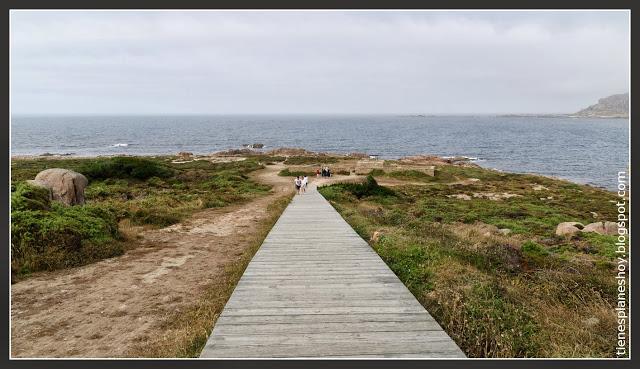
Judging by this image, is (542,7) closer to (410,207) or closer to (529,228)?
(529,228)

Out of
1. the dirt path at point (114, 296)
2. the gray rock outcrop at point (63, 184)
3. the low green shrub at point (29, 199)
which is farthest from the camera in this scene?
the gray rock outcrop at point (63, 184)

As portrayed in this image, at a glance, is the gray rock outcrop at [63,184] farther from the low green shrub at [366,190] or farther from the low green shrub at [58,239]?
the low green shrub at [366,190]

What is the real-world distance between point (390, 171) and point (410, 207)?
17421 mm

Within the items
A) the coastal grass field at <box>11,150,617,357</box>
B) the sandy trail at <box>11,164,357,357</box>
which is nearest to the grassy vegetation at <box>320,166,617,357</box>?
the coastal grass field at <box>11,150,617,357</box>

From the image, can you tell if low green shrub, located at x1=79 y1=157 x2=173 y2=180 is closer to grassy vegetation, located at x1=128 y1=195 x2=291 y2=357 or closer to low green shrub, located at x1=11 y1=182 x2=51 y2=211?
low green shrub, located at x1=11 y1=182 x2=51 y2=211

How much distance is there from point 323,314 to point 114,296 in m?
5.39

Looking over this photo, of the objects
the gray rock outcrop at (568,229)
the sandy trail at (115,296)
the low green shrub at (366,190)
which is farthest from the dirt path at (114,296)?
the gray rock outcrop at (568,229)

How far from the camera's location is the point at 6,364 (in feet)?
11.2

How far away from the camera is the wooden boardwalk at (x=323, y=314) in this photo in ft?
14.0

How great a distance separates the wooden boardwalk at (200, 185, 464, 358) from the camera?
426cm

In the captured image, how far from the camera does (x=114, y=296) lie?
8312 mm

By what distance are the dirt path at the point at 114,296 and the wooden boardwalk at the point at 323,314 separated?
6.54ft

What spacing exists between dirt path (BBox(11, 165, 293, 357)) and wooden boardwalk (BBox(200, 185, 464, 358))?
78.4 inches

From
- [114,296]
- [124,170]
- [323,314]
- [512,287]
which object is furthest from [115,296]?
[124,170]
